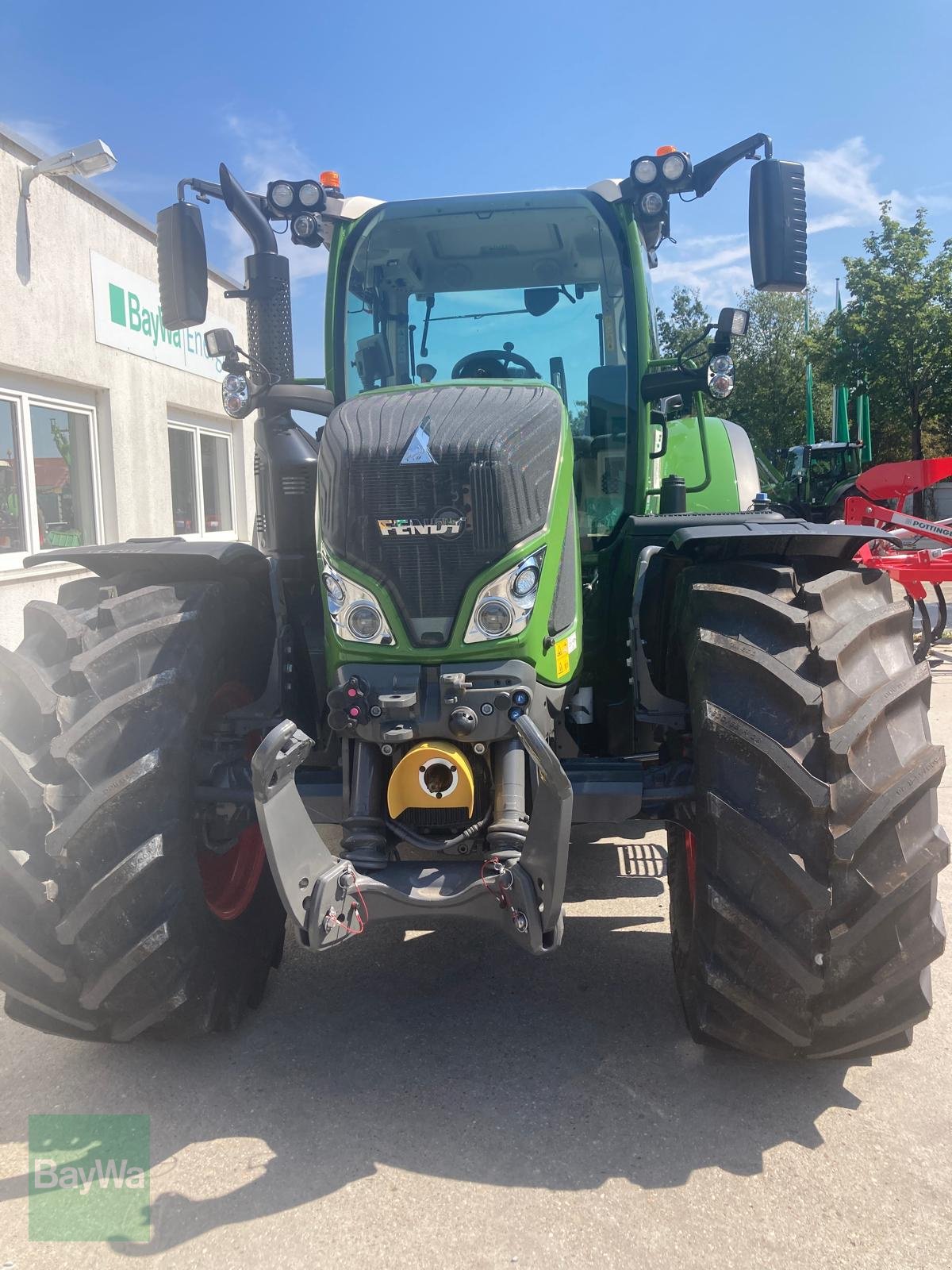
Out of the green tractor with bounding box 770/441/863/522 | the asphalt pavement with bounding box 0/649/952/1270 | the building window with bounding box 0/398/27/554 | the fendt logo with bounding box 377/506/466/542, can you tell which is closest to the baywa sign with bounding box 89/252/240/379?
the building window with bounding box 0/398/27/554

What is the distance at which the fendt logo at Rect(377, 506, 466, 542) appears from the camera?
2.62 metres

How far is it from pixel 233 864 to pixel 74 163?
7047 millimetres

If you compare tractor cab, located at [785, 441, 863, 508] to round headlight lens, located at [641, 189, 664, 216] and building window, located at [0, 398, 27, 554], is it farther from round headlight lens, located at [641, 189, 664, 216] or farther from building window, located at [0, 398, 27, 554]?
round headlight lens, located at [641, 189, 664, 216]

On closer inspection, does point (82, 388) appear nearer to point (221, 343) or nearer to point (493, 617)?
point (221, 343)

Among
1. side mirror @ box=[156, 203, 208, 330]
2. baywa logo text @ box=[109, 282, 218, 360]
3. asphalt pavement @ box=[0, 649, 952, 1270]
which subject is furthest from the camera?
baywa logo text @ box=[109, 282, 218, 360]

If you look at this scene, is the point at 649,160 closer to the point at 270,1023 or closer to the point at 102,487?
the point at 270,1023

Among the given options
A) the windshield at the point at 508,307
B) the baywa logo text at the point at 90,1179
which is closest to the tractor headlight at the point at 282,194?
the windshield at the point at 508,307

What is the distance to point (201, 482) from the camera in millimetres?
12344

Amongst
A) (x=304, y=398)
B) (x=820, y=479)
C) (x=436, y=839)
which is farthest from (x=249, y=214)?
(x=820, y=479)

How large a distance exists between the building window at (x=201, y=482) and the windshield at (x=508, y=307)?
7.79 m

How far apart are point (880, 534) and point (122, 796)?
2.28 meters

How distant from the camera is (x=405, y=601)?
266 cm

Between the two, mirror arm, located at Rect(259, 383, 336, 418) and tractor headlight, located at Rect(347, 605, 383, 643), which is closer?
tractor headlight, located at Rect(347, 605, 383, 643)

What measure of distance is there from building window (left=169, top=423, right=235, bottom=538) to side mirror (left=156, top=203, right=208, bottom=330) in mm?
7872
